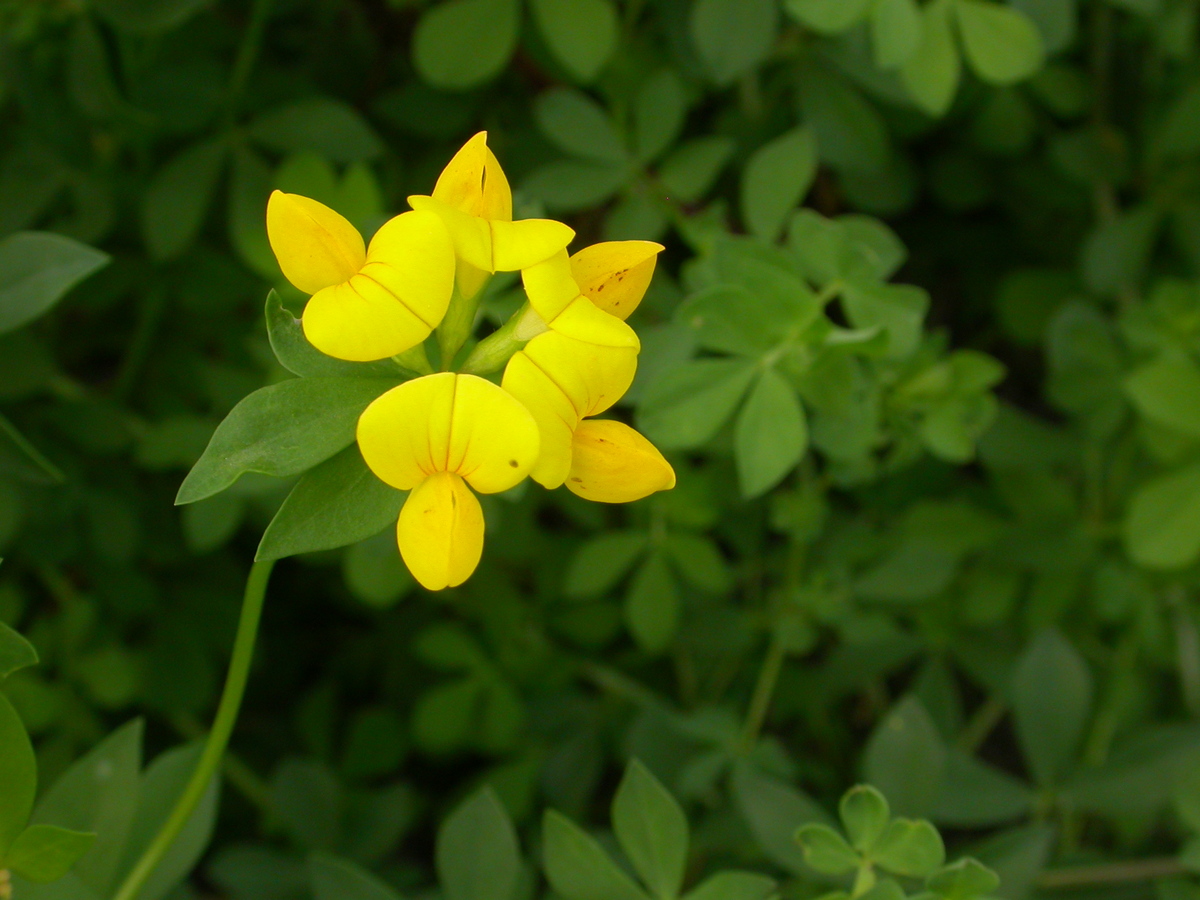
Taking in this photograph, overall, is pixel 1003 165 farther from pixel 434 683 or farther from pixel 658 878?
pixel 658 878

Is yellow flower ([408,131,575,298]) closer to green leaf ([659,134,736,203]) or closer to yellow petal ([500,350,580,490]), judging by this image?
yellow petal ([500,350,580,490])

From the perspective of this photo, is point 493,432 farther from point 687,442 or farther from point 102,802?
point 102,802

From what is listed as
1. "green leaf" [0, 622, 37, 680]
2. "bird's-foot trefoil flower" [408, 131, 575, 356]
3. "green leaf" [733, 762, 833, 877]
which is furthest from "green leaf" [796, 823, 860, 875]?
"green leaf" [0, 622, 37, 680]

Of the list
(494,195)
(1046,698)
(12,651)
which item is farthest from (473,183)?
(1046,698)

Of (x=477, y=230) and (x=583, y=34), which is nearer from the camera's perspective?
(x=477, y=230)

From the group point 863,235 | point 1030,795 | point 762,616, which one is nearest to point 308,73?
point 863,235
